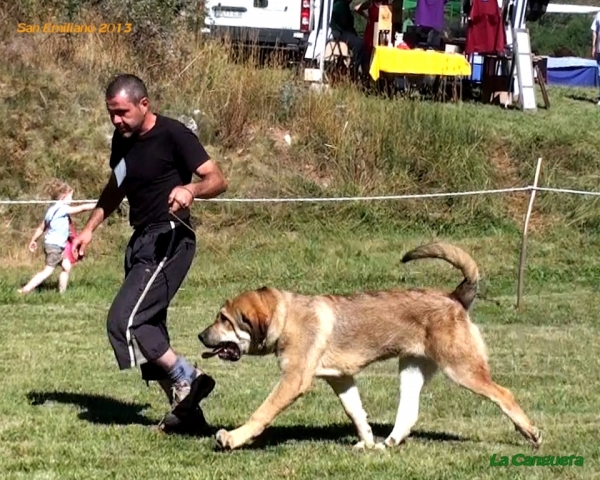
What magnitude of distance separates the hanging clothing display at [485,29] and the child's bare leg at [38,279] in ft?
33.8

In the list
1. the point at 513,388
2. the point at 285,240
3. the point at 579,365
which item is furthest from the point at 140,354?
the point at 285,240

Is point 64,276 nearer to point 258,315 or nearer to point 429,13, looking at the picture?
point 258,315

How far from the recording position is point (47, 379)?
8.63m

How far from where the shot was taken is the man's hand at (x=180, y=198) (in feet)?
19.9

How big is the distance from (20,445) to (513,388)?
389 centimetres

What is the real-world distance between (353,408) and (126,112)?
2.18 meters

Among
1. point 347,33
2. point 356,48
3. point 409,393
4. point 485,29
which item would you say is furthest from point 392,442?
point 347,33

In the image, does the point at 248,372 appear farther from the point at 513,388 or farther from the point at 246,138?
the point at 246,138

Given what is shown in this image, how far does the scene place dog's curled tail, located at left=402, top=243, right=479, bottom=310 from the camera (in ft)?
21.1

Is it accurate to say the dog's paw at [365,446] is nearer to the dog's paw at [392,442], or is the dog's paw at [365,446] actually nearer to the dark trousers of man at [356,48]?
the dog's paw at [392,442]

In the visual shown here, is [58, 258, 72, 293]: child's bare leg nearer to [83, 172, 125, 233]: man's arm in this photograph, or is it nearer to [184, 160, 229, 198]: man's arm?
[83, 172, 125, 233]: man's arm

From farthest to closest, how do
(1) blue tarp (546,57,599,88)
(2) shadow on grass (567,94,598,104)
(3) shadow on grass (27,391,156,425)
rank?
1. (1) blue tarp (546,57,599,88)
2. (2) shadow on grass (567,94,598,104)
3. (3) shadow on grass (27,391,156,425)

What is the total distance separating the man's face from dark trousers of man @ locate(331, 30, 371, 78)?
14.3 metres
